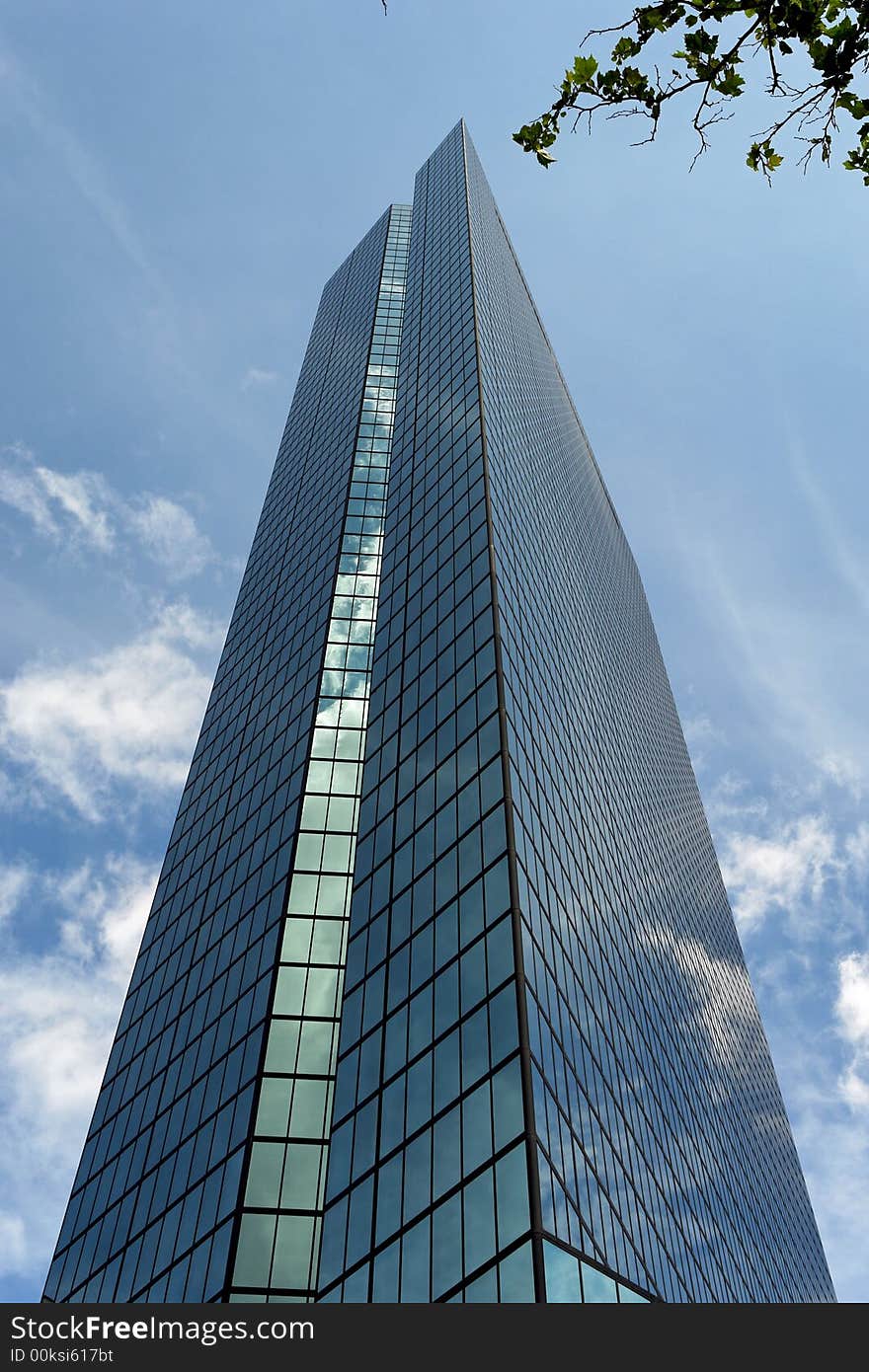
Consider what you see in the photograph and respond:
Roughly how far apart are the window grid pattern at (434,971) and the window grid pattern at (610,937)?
116 cm

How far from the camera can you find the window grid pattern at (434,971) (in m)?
25.8

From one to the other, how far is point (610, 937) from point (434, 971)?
17310 mm

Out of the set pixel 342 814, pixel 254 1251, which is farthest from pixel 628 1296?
pixel 342 814

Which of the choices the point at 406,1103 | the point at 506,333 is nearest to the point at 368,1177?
the point at 406,1103

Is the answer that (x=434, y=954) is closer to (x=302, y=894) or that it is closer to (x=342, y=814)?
(x=302, y=894)

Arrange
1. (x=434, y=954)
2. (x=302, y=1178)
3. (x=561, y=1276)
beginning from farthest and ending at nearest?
(x=302, y=1178)
(x=434, y=954)
(x=561, y=1276)

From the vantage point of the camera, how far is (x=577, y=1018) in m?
35.5

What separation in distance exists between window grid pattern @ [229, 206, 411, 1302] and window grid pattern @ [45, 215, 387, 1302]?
850 millimetres

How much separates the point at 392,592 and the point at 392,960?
25913 mm

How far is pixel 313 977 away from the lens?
44250 mm

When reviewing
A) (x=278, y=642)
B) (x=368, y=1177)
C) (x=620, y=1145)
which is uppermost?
(x=278, y=642)


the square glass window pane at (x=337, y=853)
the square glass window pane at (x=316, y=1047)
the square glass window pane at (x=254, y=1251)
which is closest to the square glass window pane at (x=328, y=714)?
the square glass window pane at (x=337, y=853)
